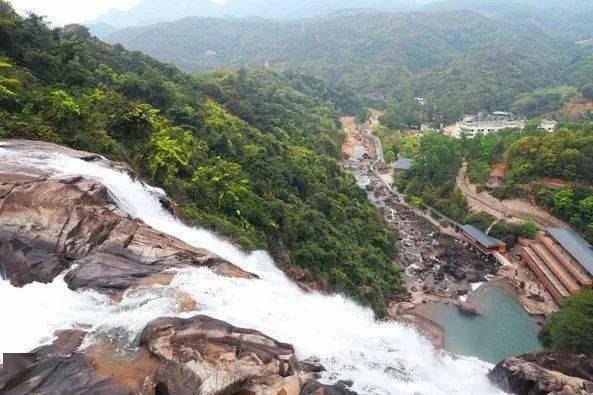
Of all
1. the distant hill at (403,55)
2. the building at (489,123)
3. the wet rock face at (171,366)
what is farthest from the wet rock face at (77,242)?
the distant hill at (403,55)

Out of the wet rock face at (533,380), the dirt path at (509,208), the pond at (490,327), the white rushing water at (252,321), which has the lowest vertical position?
the pond at (490,327)

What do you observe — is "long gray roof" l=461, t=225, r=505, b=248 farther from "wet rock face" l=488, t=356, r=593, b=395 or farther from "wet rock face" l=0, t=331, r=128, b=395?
"wet rock face" l=0, t=331, r=128, b=395

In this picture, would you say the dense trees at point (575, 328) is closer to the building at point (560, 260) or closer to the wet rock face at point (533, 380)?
the building at point (560, 260)

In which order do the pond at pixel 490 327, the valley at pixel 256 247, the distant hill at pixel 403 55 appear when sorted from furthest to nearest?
the distant hill at pixel 403 55, the pond at pixel 490 327, the valley at pixel 256 247

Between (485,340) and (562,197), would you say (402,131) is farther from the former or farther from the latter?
(485,340)

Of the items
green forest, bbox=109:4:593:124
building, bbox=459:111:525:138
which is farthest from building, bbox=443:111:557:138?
green forest, bbox=109:4:593:124

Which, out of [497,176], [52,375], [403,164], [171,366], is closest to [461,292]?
[497,176]

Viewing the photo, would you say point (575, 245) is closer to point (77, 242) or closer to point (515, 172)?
point (515, 172)
